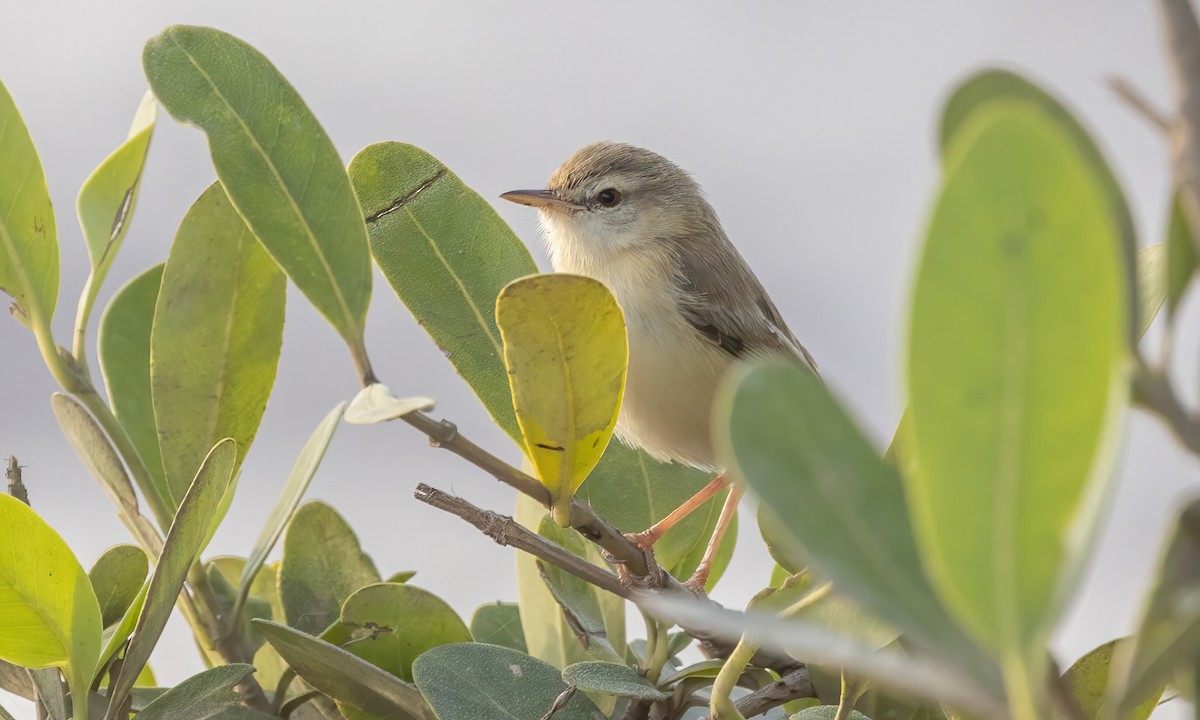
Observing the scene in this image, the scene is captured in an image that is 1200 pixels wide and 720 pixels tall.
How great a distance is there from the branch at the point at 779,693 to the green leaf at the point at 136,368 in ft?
2.21

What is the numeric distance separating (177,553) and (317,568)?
0.38 meters

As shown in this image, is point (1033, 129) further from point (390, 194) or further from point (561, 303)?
point (390, 194)

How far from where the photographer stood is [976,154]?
45 cm

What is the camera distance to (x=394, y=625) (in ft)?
4.10

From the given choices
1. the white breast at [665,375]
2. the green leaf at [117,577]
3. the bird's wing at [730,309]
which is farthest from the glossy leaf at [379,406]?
the bird's wing at [730,309]

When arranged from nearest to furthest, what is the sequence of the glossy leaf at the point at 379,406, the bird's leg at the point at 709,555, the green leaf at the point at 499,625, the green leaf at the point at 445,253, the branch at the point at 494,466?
the glossy leaf at the point at 379,406 → the branch at the point at 494,466 → the green leaf at the point at 445,253 → the green leaf at the point at 499,625 → the bird's leg at the point at 709,555

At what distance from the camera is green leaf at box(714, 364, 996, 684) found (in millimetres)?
520

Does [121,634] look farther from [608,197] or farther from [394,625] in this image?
[608,197]

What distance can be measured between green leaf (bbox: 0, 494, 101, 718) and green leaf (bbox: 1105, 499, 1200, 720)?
2.81 ft

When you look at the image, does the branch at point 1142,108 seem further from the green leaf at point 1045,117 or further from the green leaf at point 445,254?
the green leaf at point 445,254

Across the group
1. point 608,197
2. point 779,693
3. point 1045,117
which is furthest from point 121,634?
point 608,197

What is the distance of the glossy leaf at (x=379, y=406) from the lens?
0.81 m

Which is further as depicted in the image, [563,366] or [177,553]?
[177,553]

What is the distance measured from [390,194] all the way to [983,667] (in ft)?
2.81
